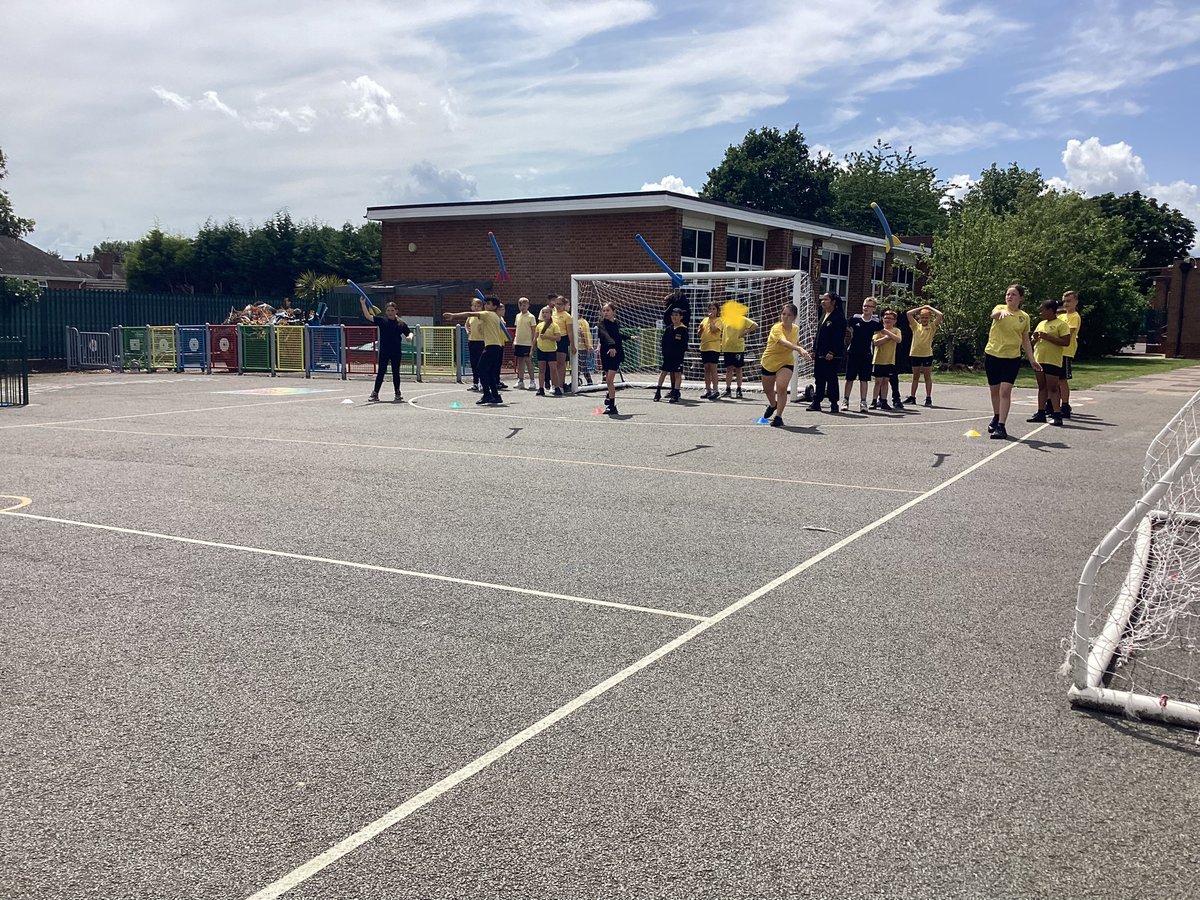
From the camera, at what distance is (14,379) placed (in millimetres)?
18328

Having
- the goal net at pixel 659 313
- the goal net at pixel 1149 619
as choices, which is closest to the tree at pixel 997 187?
the goal net at pixel 659 313

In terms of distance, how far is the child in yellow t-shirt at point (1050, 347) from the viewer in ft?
46.2

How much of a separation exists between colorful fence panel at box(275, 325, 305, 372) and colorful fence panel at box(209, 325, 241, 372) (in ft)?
6.55

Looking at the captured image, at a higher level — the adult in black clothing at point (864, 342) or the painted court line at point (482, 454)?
the adult in black clothing at point (864, 342)

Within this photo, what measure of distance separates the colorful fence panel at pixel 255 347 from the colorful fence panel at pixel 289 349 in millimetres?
294

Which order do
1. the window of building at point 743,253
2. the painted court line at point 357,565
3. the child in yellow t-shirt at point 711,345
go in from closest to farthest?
the painted court line at point 357,565, the child in yellow t-shirt at point 711,345, the window of building at point 743,253

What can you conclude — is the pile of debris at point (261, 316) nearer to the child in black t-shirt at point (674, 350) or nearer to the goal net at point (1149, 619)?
the child in black t-shirt at point (674, 350)

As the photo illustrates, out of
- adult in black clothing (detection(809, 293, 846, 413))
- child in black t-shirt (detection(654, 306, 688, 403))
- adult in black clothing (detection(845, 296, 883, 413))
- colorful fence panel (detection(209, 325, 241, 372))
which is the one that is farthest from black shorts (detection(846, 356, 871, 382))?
colorful fence panel (detection(209, 325, 241, 372))

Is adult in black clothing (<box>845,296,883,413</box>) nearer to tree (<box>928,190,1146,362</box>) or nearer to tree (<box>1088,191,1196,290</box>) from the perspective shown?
tree (<box>928,190,1146,362</box>)

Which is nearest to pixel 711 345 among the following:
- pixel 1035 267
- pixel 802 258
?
pixel 1035 267

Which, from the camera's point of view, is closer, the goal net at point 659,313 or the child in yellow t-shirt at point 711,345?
the child in yellow t-shirt at point 711,345

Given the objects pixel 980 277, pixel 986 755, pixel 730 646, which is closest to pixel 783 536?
pixel 730 646

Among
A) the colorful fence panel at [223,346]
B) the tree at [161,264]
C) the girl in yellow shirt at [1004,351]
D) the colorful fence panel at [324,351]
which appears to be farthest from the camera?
the tree at [161,264]

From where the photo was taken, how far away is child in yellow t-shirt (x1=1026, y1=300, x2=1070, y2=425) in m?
14.1
